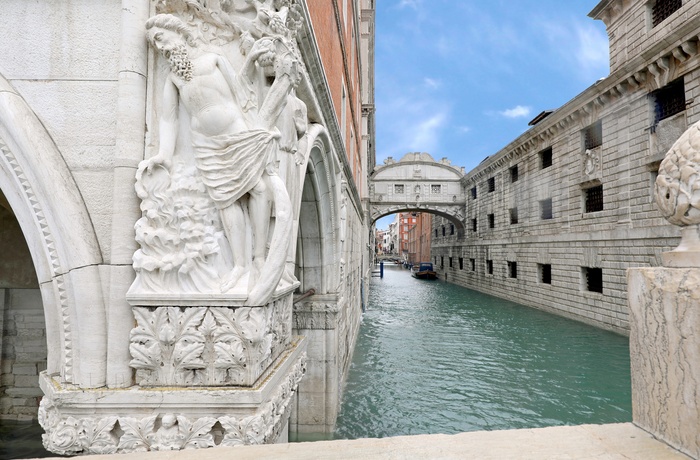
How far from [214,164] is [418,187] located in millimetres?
28712

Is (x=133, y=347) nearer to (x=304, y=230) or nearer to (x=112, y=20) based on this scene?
(x=112, y=20)

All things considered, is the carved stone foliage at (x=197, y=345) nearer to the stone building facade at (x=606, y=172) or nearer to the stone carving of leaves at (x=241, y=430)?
the stone carving of leaves at (x=241, y=430)

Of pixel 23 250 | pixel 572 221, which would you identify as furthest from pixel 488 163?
pixel 23 250

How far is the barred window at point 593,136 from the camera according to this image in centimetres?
1404

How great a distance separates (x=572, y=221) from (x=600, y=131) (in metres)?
3.88

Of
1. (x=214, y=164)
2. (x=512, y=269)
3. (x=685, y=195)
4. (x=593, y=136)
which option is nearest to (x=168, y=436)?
(x=214, y=164)

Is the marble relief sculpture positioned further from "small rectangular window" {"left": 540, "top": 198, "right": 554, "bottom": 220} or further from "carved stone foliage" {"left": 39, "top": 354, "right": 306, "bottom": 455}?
"small rectangular window" {"left": 540, "top": 198, "right": 554, "bottom": 220}

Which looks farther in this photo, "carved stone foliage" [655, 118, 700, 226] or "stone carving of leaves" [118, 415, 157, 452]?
"stone carving of leaves" [118, 415, 157, 452]

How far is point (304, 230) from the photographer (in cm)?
562

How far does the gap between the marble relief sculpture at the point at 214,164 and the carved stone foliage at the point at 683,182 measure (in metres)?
2.08

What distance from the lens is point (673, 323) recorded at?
1654mm

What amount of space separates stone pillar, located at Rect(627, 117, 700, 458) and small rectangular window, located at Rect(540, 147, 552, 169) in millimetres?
18152

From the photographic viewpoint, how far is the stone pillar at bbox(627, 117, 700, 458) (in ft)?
5.17

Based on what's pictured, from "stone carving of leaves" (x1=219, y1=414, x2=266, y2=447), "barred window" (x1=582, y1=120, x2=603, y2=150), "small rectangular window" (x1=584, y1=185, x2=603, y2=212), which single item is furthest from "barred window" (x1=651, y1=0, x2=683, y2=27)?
"stone carving of leaves" (x1=219, y1=414, x2=266, y2=447)
